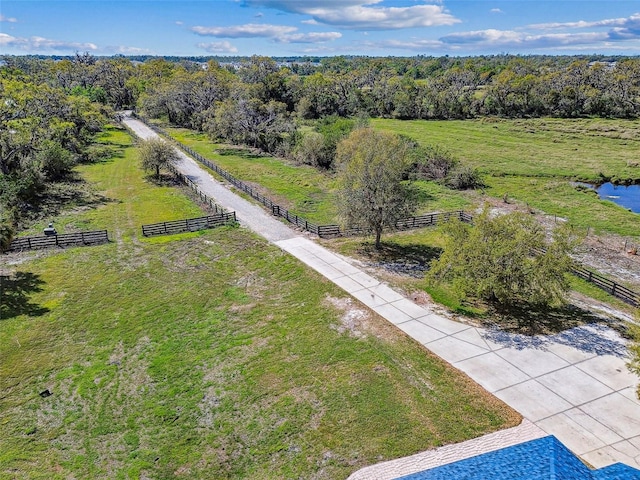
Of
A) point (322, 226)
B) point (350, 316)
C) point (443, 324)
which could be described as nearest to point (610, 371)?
point (443, 324)

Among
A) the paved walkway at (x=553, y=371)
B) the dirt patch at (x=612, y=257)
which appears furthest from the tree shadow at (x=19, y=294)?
the dirt patch at (x=612, y=257)

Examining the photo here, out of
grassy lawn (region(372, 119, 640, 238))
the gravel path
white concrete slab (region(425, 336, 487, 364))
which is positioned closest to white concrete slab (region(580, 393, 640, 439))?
white concrete slab (region(425, 336, 487, 364))

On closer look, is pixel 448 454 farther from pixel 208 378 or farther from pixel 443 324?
pixel 208 378

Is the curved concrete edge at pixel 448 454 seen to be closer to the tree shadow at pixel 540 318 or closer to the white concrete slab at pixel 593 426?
the white concrete slab at pixel 593 426

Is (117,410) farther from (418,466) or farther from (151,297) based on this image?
(418,466)

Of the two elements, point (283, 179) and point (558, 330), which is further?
point (283, 179)
